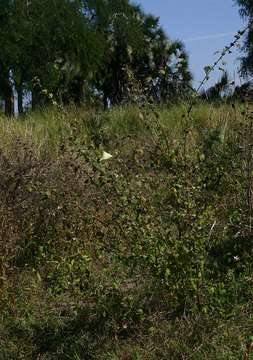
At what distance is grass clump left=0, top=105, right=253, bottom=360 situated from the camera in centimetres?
369

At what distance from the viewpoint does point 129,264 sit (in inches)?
160

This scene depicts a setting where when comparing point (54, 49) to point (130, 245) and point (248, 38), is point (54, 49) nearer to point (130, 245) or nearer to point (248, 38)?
point (248, 38)

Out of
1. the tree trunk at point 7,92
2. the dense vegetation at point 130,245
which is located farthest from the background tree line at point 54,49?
the dense vegetation at point 130,245

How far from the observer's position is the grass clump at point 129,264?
3688 millimetres

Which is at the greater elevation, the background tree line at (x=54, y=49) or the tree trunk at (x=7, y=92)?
the background tree line at (x=54, y=49)

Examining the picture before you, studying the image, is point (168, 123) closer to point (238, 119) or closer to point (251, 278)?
point (238, 119)

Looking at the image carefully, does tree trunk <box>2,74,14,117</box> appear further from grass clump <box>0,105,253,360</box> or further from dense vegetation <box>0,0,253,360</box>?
grass clump <box>0,105,253,360</box>

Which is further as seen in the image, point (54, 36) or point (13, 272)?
point (54, 36)

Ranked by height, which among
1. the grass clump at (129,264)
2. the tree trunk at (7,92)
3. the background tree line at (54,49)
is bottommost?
the grass clump at (129,264)

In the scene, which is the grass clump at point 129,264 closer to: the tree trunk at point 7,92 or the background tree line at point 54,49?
the background tree line at point 54,49

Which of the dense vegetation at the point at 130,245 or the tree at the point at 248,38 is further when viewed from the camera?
the tree at the point at 248,38

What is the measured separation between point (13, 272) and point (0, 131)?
327cm

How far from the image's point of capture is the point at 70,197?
5355 millimetres

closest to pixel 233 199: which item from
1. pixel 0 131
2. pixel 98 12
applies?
pixel 0 131
